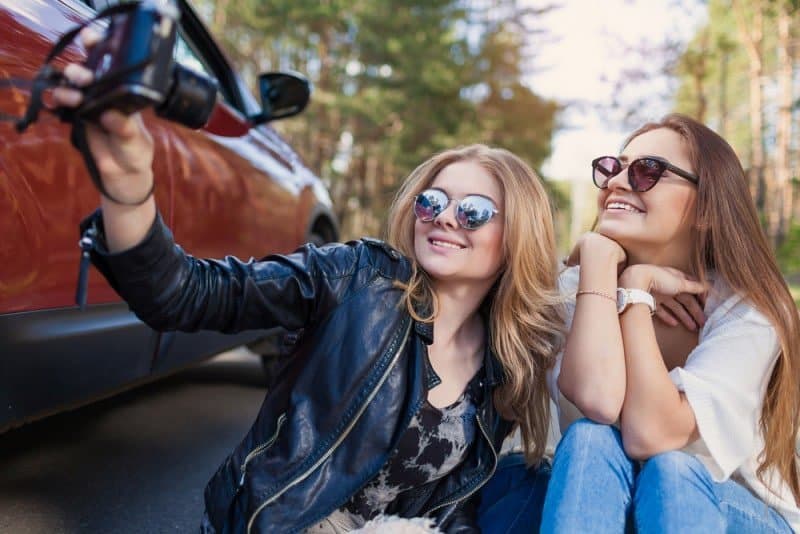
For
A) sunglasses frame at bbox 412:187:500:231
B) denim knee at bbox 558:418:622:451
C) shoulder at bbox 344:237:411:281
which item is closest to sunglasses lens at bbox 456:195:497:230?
sunglasses frame at bbox 412:187:500:231

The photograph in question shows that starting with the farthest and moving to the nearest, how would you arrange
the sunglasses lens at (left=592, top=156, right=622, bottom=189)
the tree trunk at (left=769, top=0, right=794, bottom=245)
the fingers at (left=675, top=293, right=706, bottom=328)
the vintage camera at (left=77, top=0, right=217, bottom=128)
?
the tree trunk at (left=769, top=0, right=794, bottom=245), the sunglasses lens at (left=592, top=156, right=622, bottom=189), the fingers at (left=675, top=293, right=706, bottom=328), the vintage camera at (left=77, top=0, right=217, bottom=128)

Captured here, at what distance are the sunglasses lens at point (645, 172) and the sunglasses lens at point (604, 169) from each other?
0.09m

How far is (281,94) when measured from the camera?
3221 mm

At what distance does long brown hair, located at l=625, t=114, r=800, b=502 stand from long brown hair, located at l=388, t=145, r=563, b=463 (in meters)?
0.46

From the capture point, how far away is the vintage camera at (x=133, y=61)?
932mm

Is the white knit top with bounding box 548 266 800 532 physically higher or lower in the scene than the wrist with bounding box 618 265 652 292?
lower

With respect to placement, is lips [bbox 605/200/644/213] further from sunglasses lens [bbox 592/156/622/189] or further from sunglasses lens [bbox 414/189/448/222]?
sunglasses lens [bbox 414/189/448/222]

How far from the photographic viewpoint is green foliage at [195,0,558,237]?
17.3m

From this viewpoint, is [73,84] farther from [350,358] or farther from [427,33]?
[427,33]

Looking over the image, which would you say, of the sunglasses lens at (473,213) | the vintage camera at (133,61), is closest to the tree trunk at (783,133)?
the sunglasses lens at (473,213)

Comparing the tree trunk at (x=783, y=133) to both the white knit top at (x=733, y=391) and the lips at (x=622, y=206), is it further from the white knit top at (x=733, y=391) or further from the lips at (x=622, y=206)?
the white knit top at (x=733, y=391)

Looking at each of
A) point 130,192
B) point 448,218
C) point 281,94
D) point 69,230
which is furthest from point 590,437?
point 281,94

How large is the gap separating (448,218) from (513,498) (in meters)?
0.86

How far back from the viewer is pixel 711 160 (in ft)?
6.41
